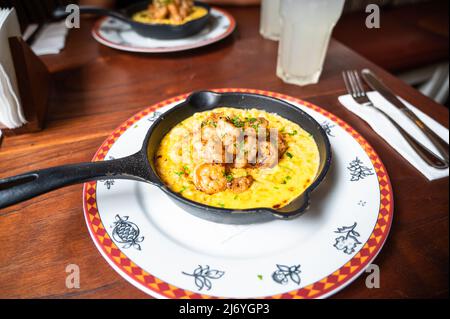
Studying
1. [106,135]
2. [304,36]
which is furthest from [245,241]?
[304,36]

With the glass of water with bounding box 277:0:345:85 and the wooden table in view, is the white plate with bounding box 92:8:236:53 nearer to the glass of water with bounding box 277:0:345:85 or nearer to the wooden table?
the wooden table

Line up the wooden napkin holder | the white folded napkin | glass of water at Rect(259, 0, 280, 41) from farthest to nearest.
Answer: glass of water at Rect(259, 0, 280, 41)
the wooden napkin holder
the white folded napkin

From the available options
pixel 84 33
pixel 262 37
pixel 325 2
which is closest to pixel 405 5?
pixel 262 37

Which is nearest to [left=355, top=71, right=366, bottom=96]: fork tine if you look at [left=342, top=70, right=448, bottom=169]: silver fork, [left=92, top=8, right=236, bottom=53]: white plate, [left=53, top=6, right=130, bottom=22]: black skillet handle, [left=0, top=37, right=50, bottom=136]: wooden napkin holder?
[left=342, top=70, right=448, bottom=169]: silver fork

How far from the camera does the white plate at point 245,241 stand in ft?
3.11

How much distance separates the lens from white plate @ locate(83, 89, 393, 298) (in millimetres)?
947

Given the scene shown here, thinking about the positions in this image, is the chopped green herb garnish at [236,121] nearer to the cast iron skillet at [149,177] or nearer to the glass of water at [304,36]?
the cast iron skillet at [149,177]

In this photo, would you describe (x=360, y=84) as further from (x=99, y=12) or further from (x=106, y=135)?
(x=99, y=12)

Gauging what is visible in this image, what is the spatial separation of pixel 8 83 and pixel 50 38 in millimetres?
1355

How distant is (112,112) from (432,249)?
167 cm

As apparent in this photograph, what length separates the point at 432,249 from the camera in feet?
3.63

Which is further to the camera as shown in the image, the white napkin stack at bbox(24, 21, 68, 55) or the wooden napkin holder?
the white napkin stack at bbox(24, 21, 68, 55)

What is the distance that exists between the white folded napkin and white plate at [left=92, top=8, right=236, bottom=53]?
1.20 m

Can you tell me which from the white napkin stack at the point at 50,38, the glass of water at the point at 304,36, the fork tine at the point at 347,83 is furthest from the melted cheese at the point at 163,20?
the fork tine at the point at 347,83
